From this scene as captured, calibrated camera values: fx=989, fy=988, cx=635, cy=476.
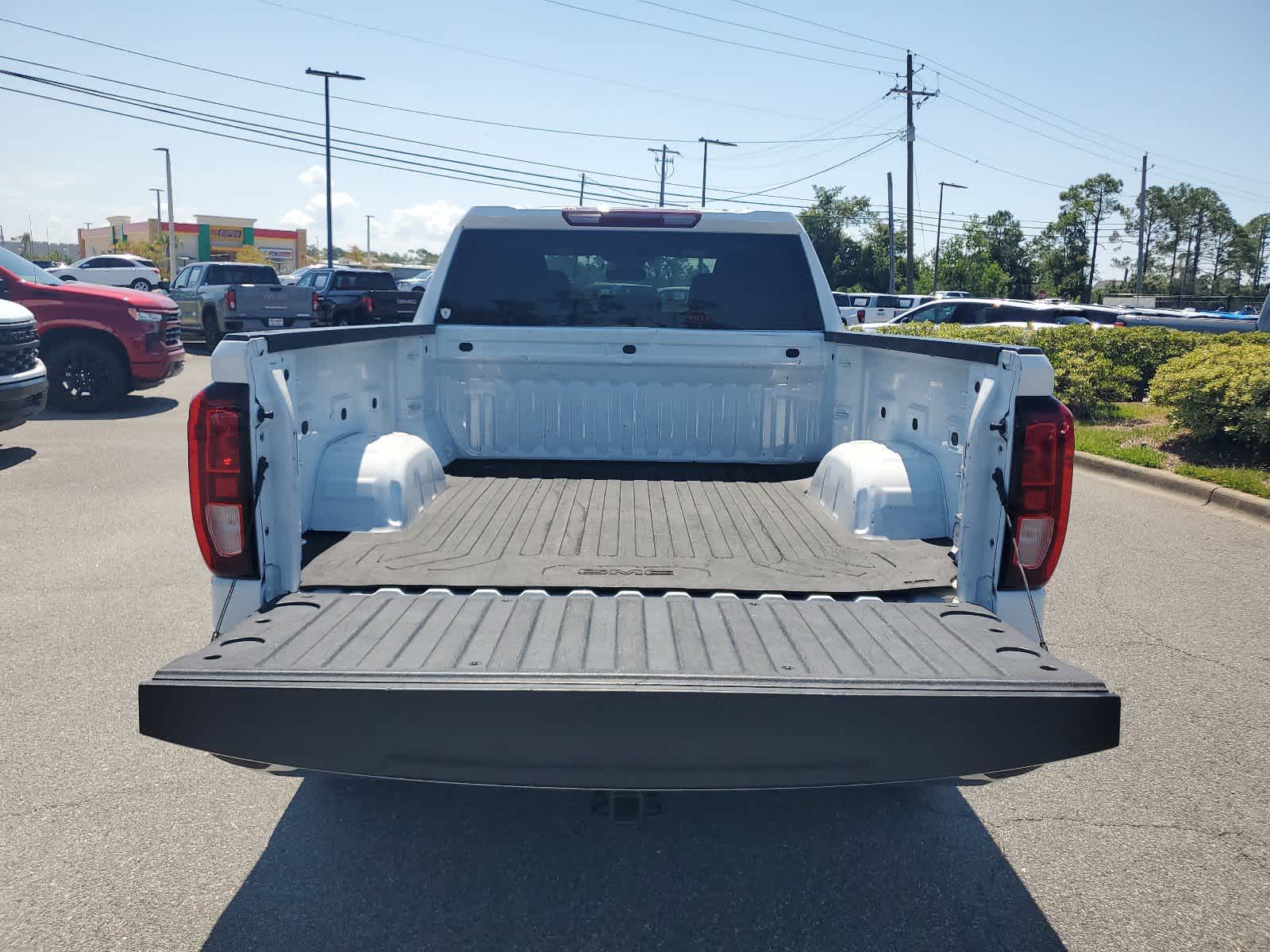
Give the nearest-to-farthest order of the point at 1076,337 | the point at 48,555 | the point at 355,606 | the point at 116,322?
the point at 355,606, the point at 48,555, the point at 116,322, the point at 1076,337

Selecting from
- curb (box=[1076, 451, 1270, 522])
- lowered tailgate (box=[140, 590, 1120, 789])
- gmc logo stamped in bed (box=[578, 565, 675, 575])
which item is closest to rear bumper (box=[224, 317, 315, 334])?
curb (box=[1076, 451, 1270, 522])

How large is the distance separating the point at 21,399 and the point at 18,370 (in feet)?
1.07

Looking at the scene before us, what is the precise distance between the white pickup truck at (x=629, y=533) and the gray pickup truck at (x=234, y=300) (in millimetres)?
17702

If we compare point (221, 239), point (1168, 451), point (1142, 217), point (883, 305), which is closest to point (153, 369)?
point (1168, 451)

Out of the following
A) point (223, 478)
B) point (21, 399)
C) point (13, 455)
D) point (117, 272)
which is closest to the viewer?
point (223, 478)

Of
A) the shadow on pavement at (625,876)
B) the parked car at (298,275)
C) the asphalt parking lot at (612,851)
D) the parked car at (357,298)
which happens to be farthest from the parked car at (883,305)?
Result: the shadow on pavement at (625,876)

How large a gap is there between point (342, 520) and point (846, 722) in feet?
7.01

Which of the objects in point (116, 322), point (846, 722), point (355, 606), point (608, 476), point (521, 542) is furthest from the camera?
point (116, 322)

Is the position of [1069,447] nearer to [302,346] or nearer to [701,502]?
[701,502]

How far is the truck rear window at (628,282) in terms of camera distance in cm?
510

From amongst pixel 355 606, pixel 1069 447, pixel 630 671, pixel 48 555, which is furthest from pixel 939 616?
pixel 48 555

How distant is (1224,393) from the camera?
10.5 meters

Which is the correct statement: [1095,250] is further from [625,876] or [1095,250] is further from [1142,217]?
[625,876]

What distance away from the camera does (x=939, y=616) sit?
9.53ft
